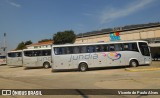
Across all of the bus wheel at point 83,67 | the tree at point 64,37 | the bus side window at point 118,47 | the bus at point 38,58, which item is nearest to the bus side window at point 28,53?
the bus at point 38,58

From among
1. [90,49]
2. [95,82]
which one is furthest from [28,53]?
[95,82]

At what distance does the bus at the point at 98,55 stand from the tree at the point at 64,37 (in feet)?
190

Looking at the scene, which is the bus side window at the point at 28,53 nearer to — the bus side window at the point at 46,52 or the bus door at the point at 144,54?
the bus side window at the point at 46,52

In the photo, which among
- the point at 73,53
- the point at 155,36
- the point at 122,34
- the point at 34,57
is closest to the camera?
the point at 73,53

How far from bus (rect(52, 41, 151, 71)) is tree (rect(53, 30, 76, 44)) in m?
58.1

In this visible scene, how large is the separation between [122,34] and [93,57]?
110ft

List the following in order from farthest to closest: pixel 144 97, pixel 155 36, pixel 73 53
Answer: pixel 155 36
pixel 73 53
pixel 144 97

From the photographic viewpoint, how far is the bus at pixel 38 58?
3002 centimetres

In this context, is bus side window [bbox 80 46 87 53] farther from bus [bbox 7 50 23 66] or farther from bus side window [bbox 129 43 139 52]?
bus [bbox 7 50 23 66]

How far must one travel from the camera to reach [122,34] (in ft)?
180

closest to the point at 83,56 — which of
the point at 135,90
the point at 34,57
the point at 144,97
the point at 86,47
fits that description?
the point at 86,47

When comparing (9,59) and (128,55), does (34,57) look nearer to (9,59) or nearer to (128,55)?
(9,59)

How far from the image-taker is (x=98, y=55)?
2277 centimetres

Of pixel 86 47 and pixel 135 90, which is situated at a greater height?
pixel 86 47
